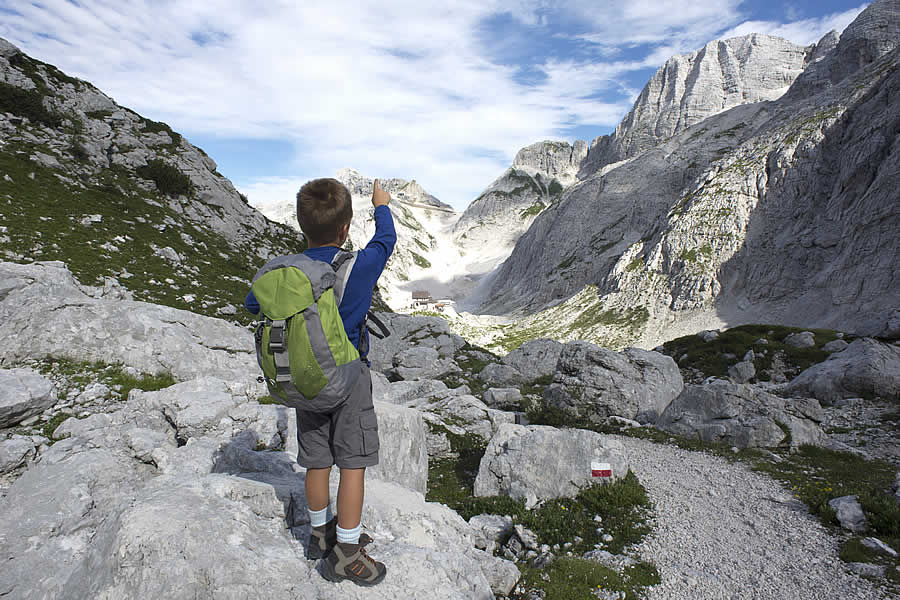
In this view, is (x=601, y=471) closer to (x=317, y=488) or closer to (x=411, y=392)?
(x=317, y=488)

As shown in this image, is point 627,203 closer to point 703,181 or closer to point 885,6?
point 703,181

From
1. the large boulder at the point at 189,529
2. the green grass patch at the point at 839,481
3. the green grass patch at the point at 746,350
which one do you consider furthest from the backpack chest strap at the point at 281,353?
the green grass patch at the point at 746,350

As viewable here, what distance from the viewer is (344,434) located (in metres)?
4.29

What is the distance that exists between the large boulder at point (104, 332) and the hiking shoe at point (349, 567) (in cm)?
984

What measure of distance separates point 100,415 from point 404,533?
7.70m

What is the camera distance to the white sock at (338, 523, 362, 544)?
164 inches

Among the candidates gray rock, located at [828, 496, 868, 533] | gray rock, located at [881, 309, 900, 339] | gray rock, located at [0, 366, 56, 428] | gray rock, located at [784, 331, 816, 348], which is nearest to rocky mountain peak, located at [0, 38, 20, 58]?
gray rock, located at [0, 366, 56, 428]

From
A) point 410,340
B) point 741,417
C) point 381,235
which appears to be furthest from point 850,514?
point 410,340

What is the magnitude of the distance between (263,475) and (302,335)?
387cm

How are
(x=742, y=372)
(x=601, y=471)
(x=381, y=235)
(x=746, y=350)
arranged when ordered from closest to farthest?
(x=381, y=235), (x=601, y=471), (x=742, y=372), (x=746, y=350)

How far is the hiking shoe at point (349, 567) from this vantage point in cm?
411

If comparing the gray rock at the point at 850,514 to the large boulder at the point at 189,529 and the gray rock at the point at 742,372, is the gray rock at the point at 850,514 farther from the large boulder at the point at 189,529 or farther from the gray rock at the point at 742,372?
the gray rock at the point at 742,372

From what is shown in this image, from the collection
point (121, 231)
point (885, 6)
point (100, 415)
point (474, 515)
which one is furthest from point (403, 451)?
point (885, 6)

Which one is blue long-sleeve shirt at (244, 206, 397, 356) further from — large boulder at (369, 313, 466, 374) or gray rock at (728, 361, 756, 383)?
gray rock at (728, 361, 756, 383)
